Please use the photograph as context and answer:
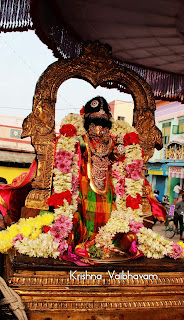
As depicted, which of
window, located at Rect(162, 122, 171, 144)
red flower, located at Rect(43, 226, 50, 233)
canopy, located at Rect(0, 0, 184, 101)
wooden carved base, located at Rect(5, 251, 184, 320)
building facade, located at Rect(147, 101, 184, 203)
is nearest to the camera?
wooden carved base, located at Rect(5, 251, 184, 320)

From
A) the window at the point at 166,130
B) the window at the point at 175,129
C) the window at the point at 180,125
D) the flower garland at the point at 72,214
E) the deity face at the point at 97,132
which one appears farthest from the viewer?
the window at the point at 166,130

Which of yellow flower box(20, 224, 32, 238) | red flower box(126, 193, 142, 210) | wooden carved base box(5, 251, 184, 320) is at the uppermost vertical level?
red flower box(126, 193, 142, 210)

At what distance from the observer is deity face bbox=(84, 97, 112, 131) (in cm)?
400

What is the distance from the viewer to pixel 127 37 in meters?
3.89

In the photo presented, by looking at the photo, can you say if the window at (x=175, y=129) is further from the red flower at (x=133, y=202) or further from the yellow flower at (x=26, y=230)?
the yellow flower at (x=26, y=230)

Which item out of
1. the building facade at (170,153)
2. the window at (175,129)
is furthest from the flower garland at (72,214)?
the window at (175,129)

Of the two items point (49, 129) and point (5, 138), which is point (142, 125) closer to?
point (49, 129)

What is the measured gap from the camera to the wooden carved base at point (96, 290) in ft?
9.07

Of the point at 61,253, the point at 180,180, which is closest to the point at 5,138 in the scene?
the point at 180,180

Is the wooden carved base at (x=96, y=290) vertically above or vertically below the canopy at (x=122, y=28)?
below

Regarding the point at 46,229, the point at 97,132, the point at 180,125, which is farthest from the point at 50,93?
the point at 180,125

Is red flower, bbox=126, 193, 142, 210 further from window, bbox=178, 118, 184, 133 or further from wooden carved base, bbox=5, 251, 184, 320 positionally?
window, bbox=178, 118, 184, 133

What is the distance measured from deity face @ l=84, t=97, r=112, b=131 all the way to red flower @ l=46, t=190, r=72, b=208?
1.09 meters

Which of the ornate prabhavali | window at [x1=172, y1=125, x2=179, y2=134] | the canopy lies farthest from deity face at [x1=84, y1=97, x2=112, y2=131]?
window at [x1=172, y1=125, x2=179, y2=134]
